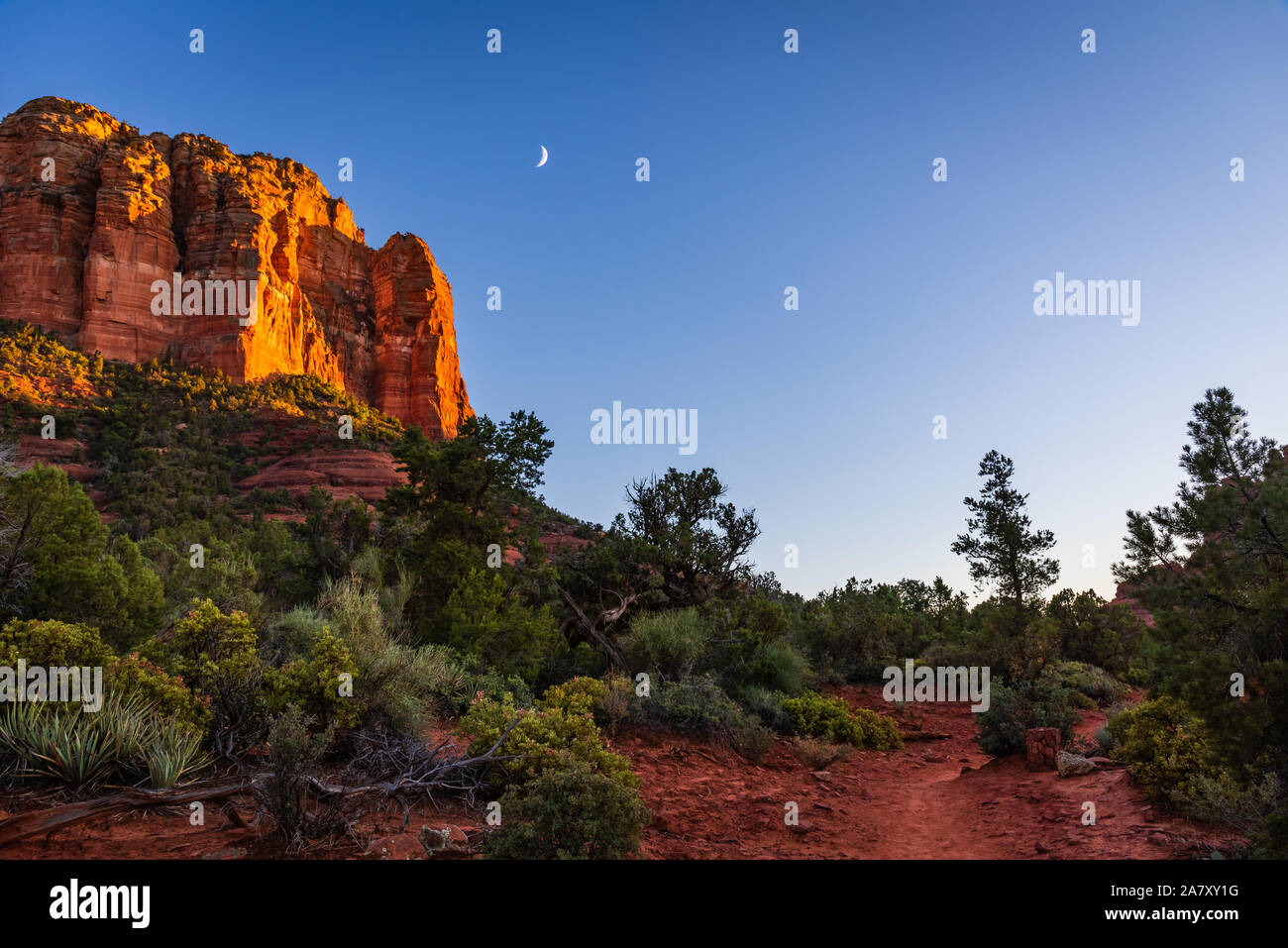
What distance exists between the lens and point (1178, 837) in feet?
18.2

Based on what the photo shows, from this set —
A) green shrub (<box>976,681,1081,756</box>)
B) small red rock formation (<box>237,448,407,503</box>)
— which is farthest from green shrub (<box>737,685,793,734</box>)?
small red rock formation (<box>237,448,407,503</box>)

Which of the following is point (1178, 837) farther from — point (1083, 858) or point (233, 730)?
point (233, 730)

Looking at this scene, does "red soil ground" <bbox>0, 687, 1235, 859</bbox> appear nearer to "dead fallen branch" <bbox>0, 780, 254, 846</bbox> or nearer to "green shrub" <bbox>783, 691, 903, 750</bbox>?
"dead fallen branch" <bbox>0, 780, 254, 846</bbox>

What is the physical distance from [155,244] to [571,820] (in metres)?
78.3

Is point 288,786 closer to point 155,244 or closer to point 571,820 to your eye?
point 571,820

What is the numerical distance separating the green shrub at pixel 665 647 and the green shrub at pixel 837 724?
6.43 feet

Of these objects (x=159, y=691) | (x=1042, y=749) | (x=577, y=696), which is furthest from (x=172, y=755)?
(x=1042, y=749)

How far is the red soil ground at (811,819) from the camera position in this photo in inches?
174

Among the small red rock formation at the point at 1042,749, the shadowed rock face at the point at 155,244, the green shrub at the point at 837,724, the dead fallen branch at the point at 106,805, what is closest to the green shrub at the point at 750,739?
the green shrub at the point at 837,724

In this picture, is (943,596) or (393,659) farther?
(943,596)

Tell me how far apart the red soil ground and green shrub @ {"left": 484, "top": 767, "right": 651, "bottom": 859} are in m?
0.75
